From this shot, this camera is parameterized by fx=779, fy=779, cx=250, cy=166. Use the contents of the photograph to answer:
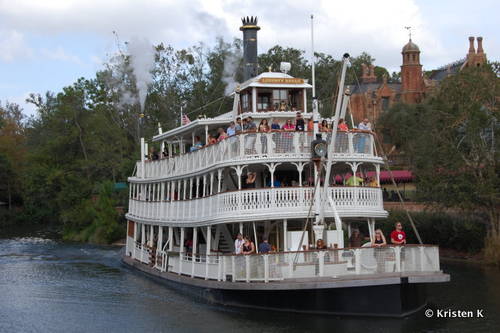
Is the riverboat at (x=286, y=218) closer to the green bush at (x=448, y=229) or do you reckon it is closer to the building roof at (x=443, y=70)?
the green bush at (x=448, y=229)

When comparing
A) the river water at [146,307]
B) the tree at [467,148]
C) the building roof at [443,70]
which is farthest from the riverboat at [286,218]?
the building roof at [443,70]

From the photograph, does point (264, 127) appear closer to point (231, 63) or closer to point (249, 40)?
point (249, 40)

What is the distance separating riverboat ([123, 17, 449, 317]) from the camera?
20.8 metres

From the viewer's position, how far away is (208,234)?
25.0 m

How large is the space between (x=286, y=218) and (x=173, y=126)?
139 ft

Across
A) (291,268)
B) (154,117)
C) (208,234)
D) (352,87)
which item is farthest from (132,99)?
(291,268)

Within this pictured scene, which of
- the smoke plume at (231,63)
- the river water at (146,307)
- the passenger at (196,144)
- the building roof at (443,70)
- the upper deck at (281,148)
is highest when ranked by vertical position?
the building roof at (443,70)

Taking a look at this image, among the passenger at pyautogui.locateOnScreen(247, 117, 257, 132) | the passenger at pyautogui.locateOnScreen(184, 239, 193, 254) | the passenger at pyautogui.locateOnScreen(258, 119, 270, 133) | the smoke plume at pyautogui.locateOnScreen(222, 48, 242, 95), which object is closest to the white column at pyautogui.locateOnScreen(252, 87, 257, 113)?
the passenger at pyautogui.locateOnScreen(247, 117, 257, 132)

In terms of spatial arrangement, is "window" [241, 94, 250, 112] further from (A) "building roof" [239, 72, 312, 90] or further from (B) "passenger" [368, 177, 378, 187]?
(B) "passenger" [368, 177, 378, 187]

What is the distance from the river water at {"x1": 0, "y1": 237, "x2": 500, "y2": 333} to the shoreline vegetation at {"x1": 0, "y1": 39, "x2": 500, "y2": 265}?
3.94 metres

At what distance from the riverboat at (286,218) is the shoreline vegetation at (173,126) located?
13.6m

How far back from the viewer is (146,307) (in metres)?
25.1

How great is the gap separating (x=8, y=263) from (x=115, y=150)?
28834mm

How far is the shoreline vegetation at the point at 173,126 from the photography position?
121ft
